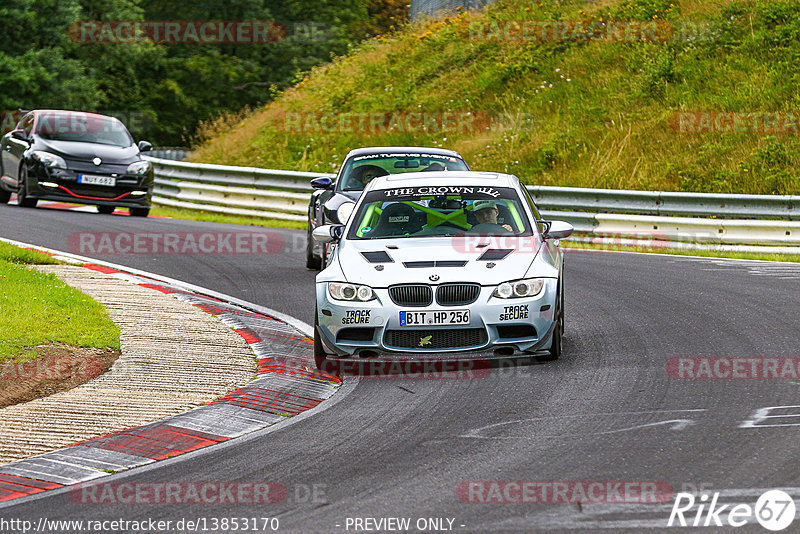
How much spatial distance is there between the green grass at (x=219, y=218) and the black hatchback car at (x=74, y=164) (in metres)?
1.96

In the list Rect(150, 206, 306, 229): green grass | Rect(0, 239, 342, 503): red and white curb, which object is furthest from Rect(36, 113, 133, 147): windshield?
Rect(0, 239, 342, 503): red and white curb

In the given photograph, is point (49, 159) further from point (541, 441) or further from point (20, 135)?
point (541, 441)

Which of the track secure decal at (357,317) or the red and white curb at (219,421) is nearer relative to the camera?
the red and white curb at (219,421)

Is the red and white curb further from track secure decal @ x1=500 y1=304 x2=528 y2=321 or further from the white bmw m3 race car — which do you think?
track secure decal @ x1=500 y1=304 x2=528 y2=321

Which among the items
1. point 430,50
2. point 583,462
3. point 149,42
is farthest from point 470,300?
point 149,42

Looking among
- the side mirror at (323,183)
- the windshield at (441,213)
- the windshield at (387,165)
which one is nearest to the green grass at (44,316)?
the windshield at (441,213)

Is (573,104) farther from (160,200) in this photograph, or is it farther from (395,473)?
(395,473)

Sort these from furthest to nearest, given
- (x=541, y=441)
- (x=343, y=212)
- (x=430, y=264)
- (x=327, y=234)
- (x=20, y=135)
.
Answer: (x=20, y=135)
(x=343, y=212)
(x=327, y=234)
(x=430, y=264)
(x=541, y=441)

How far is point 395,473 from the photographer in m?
6.42

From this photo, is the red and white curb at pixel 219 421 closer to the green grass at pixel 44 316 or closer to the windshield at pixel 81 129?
the green grass at pixel 44 316

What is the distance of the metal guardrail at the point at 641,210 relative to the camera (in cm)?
1914

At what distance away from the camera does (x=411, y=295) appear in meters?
9.22

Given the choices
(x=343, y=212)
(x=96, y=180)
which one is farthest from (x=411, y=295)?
(x=96, y=180)

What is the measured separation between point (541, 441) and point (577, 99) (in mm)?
22817
